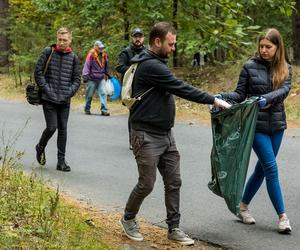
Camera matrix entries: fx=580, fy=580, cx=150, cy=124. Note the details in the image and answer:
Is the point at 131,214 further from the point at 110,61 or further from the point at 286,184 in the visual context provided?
the point at 110,61

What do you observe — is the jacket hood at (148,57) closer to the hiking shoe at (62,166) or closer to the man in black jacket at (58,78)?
the man in black jacket at (58,78)

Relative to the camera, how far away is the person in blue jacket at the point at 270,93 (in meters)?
5.70

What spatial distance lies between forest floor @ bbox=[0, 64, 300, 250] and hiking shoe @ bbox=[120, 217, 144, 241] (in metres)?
0.06

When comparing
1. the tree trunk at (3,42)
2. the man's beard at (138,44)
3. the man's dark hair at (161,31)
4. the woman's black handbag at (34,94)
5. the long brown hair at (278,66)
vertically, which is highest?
the man's dark hair at (161,31)

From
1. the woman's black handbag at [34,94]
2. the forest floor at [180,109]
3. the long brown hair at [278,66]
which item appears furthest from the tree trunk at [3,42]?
the long brown hair at [278,66]

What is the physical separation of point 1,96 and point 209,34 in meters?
17.6

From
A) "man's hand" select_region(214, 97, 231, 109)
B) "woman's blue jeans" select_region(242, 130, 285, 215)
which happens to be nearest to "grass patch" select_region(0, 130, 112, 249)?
"man's hand" select_region(214, 97, 231, 109)

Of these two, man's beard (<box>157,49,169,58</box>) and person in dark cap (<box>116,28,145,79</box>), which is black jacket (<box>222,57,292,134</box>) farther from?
person in dark cap (<box>116,28,145,79</box>)

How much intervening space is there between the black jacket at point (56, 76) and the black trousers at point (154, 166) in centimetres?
304

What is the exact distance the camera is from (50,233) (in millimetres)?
4832

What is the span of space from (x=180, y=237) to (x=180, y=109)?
34.5ft

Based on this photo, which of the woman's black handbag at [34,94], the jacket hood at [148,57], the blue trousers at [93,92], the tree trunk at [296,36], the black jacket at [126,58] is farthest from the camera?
the tree trunk at [296,36]

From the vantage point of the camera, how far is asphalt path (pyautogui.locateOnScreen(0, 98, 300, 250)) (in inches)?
232

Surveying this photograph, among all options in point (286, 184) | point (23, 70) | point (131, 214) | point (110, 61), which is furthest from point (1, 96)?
point (131, 214)
